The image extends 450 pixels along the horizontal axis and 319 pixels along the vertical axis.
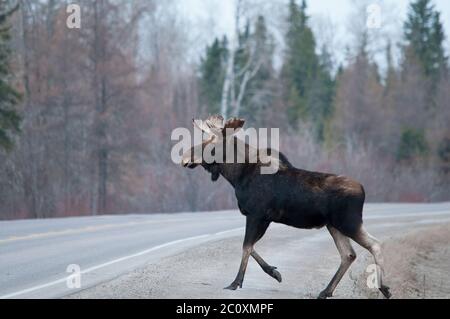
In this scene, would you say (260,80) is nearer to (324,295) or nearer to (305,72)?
(305,72)

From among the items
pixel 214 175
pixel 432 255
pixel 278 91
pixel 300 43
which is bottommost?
pixel 432 255

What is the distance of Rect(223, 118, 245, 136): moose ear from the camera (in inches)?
425

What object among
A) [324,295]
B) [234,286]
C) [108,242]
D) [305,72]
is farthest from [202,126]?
[305,72]

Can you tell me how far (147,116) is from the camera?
131 ft

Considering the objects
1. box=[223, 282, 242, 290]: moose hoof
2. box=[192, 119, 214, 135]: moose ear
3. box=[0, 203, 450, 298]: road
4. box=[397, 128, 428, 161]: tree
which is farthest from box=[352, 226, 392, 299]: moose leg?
box=[397, 128, 428, 161]: tree

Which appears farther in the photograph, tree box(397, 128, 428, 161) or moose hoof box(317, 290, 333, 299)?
tree box(397, 128, 428, 161)

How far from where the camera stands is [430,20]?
63.5 metres

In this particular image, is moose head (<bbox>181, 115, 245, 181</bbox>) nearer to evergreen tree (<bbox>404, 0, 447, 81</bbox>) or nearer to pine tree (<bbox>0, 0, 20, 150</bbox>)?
pine tree (<bbox>0, 0, 20, 150</bbox>)

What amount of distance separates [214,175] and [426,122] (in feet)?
159

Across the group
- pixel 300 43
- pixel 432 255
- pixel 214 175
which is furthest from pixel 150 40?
pixel 214 175

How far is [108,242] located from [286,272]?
5275mm

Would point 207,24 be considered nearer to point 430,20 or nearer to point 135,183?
point 430,20

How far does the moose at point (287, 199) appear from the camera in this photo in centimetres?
1026

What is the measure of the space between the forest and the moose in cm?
2225
